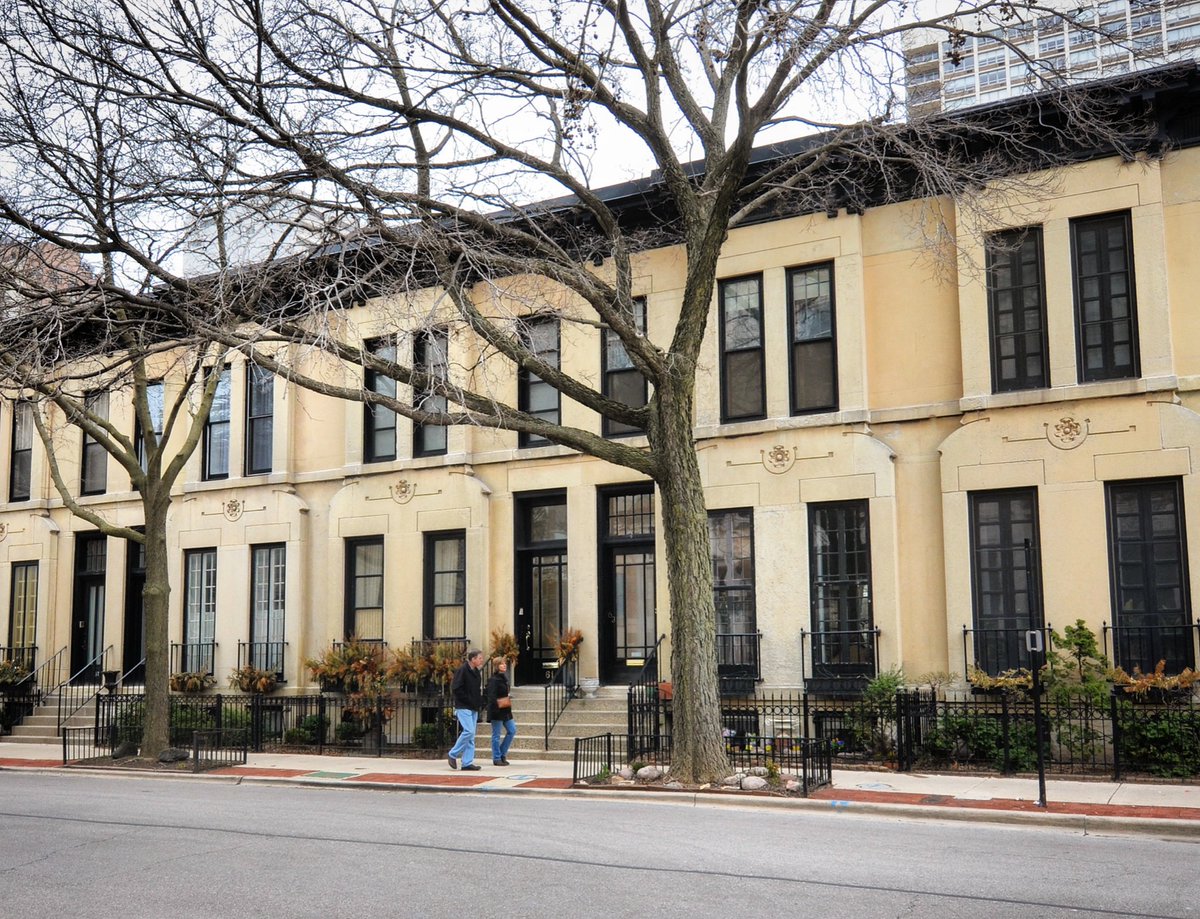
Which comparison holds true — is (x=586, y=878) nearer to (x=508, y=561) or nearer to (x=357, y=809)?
(x=357, y=809)

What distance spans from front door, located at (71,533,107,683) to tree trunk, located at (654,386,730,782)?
54.6 ft

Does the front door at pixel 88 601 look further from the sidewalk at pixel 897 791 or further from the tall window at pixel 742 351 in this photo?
the tall window at pixel 742 351

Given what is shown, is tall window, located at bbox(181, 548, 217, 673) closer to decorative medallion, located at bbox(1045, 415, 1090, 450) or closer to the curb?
the curb

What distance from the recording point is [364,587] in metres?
22.8

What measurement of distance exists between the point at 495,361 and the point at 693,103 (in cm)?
785

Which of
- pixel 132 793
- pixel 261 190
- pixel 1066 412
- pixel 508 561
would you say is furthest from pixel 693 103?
pixel 132 793

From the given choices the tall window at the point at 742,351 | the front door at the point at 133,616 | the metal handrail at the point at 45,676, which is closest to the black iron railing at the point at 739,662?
the tall window at the point at 742,351

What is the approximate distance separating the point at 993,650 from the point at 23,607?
832 inches

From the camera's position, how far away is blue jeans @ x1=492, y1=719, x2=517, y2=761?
17547mm

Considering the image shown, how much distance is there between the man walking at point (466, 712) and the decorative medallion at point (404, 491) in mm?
5156

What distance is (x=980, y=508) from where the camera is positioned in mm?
17391

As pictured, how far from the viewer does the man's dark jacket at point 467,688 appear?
17.5m

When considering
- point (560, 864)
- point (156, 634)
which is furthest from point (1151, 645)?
point (156, 634)

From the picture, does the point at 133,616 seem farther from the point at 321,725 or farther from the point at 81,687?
the point at 321,725
